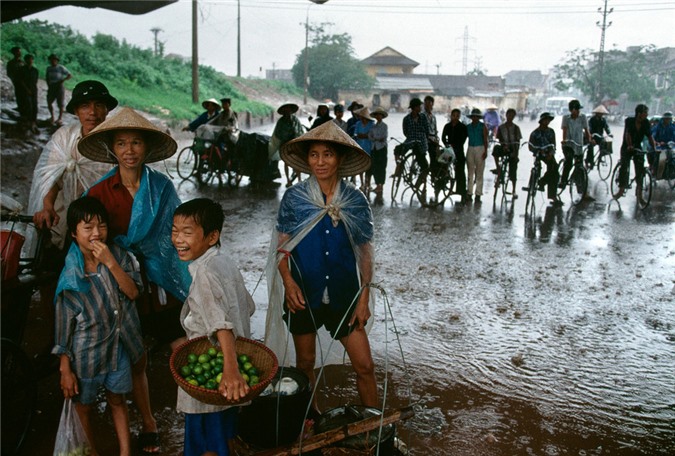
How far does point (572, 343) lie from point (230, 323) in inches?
128

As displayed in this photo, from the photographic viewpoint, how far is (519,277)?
20.9 ft

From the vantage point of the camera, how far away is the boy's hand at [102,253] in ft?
8.85

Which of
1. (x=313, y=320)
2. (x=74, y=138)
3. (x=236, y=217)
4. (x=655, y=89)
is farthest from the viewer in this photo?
(x=655, y=89)

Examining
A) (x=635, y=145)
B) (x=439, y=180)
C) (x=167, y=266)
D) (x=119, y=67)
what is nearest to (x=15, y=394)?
(x=167, y=266)

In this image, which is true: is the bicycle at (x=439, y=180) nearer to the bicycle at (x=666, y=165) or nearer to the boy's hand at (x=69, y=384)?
the bicycle at (x=666, y=165)

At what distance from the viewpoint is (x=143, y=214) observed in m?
3.03

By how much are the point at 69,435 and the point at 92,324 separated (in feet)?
1.74

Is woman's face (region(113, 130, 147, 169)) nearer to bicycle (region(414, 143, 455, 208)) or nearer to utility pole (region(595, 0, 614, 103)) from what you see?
bicycle (region(414, 143, 455, 208))

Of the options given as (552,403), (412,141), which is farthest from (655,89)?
(552,403)

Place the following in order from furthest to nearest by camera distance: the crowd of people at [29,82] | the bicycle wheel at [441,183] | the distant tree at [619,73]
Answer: the distant tree at [619,73] < the crowd of people at [29,82] < the bicycle wheel at [441,183]

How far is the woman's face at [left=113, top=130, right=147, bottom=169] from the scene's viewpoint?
3059 mm

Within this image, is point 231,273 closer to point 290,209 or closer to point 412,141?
point 290,209

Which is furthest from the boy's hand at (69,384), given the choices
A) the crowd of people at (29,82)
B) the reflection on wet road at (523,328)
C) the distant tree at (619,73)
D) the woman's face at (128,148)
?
the distant tree at (619,73)

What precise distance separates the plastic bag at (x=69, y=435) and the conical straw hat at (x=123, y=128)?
134 centimetres
